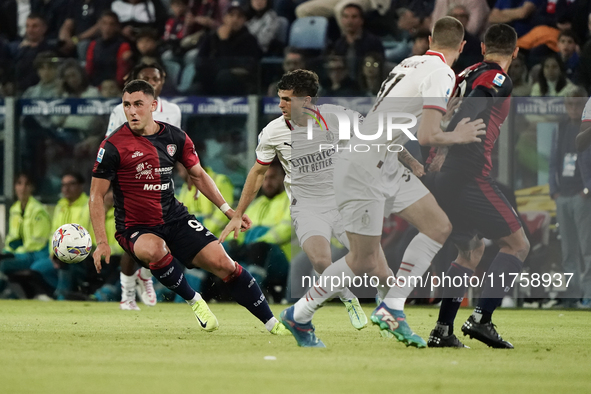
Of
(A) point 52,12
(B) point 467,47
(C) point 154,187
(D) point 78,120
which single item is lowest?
(C) point 154,187

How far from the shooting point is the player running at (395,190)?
6.09 meters

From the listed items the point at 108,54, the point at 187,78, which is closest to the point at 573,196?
the point at 187,78

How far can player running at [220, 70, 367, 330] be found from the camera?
722 cm

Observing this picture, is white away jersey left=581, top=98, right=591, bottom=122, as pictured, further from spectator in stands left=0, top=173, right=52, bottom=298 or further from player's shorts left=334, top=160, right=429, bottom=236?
spectator in stands left=0, top=173, right=52, bottom=298

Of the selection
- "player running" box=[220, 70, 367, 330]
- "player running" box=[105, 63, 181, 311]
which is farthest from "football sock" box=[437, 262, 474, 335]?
"player running" box=[105, 63, 181, 311]

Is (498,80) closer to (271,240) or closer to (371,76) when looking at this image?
(371,76)

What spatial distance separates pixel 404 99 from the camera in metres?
6.31

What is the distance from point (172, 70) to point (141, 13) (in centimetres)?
253

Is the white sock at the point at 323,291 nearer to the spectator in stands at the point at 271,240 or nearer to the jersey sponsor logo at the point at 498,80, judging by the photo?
the jersey sponsor logo at the point at 498,80

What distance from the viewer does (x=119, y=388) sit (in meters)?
4.36

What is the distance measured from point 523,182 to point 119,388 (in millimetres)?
6812

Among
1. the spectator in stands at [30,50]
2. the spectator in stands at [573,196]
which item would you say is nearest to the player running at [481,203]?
the spectator in stands at [573,196]

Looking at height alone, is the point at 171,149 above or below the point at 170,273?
above

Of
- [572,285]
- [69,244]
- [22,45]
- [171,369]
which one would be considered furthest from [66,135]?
[171,369]
